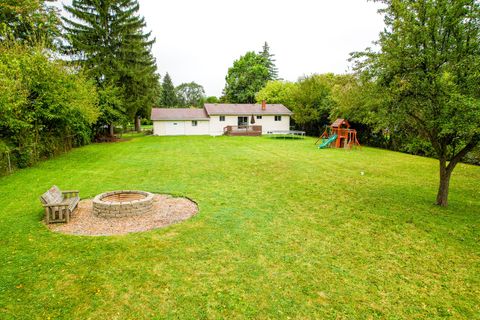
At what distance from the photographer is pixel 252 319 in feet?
11.6

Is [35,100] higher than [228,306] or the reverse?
higher

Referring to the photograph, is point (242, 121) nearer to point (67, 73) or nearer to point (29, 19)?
point (67, 73)

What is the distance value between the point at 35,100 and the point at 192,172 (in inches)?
353

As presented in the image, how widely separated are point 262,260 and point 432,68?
623 cm

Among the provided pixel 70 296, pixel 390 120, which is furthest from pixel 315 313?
pixel 390 120

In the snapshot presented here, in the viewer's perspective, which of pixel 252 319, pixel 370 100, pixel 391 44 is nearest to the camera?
pixel 252 319

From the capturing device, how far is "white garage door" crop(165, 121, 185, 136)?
35688 millimetres

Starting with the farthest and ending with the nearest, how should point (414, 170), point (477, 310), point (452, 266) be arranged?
point (414, 170) < point (452, 266) < point (477, 310)

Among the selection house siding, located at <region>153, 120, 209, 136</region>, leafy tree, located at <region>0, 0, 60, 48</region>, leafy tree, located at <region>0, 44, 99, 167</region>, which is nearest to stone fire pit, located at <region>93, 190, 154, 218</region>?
leafy tree, located at <region>0, 44, 99, 167</region>

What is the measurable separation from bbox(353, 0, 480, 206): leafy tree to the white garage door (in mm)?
30599

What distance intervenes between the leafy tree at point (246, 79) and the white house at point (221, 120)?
17443mm

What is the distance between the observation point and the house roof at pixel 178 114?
35381mm

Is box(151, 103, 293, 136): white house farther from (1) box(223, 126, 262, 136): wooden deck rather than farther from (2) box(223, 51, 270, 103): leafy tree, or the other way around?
(2) box(223, 51, 270, 103): leafy tree

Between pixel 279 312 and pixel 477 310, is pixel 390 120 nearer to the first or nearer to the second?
pixel 477 310
